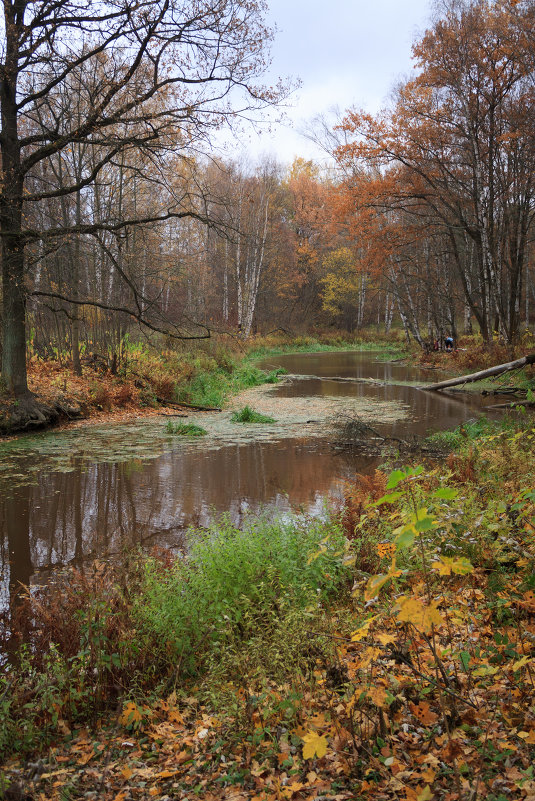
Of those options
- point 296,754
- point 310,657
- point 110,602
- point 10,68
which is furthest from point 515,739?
point 10,68

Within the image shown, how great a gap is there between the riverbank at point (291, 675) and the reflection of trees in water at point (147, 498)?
127cm

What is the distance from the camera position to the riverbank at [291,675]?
255 cm

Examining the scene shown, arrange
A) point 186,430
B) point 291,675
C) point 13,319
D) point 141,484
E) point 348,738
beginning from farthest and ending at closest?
1. point 186,430
2. point 13,319
3. point 141,484
4. point 291,675
5. point 348,738

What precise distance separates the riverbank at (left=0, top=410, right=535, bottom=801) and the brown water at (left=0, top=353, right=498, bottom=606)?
1331 millimetres

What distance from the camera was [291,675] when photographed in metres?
3.47

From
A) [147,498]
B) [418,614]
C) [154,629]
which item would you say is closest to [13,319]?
[147,498]

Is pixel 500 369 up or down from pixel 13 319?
down

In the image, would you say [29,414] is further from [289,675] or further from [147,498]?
[289,675]

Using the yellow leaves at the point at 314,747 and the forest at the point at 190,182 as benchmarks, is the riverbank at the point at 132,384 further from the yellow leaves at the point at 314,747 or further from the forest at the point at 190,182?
the yellow leaves at the point at 314,747

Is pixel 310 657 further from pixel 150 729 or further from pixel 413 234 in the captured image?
pixel 413 234

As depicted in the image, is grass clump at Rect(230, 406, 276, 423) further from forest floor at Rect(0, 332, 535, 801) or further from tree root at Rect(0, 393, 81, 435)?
forest floor at Rect(0, 332, 535, 801)

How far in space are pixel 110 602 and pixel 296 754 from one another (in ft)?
6.24

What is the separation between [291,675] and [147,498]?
496 cm

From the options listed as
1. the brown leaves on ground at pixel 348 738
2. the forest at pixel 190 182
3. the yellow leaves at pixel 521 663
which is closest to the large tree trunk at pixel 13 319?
the forest at pixel 190 182
